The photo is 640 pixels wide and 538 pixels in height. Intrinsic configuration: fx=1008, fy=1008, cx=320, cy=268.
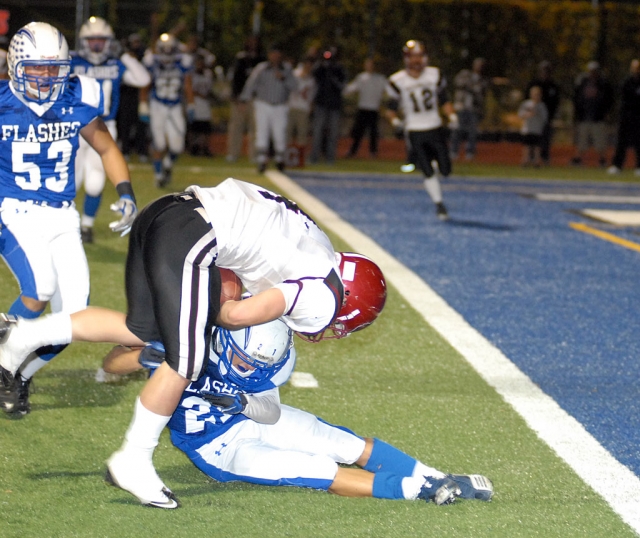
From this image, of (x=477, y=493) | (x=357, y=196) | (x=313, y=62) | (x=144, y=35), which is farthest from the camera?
(x=144, y=35)

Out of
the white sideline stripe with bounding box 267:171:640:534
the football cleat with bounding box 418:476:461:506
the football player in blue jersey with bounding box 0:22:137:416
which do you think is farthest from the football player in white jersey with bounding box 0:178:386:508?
the white sideline stripe with bounding box 267:171:640:534

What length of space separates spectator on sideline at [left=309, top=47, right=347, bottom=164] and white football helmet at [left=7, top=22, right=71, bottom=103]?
39.7 ft

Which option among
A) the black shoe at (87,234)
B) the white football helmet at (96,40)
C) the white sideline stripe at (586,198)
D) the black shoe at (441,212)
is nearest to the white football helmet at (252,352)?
the black shoe at (87,234)

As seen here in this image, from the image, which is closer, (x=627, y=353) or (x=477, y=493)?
(x=477, y=493)

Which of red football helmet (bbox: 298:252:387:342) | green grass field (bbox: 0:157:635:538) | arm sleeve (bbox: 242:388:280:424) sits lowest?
green grass field (bbox: 0:157:635:538)

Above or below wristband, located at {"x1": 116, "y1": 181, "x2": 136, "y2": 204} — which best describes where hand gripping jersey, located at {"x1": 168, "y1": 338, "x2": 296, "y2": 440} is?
below

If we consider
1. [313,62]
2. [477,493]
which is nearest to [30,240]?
[477,493]

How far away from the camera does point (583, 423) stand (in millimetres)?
4344

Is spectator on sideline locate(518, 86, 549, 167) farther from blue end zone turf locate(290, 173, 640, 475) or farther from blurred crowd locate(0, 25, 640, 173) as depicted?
blue end zone turf locate(290, 173, 640, 475)

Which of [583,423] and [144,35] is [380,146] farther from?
[583,423]

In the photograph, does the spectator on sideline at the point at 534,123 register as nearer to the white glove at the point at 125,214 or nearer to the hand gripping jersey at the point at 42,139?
the hand gripping jersey at the point at 42,139

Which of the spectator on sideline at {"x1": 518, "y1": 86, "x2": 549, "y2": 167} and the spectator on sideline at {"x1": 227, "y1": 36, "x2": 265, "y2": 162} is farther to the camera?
the spectator on sideline at {"x1": 518, "y1": 86, "x2": 549, "y2": 167}

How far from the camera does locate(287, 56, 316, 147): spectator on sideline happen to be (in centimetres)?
1597

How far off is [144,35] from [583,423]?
17.7m
